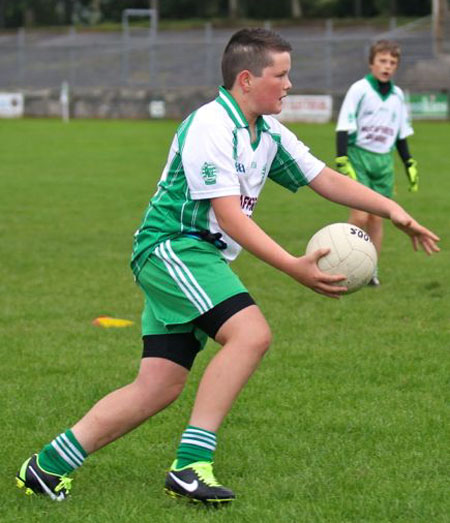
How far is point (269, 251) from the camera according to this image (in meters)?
4.56

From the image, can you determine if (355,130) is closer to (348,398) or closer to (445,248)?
(445,248)

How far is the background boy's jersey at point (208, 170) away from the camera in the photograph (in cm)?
467

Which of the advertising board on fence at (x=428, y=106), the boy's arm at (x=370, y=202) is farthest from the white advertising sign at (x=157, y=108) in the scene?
the boy's arm at (x=370, y=202)

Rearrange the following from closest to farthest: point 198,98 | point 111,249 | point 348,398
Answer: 1. point 348,398
2. point 111,249
3. point 198,98

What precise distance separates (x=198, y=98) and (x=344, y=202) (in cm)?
3573

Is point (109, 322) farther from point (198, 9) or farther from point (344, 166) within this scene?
point (198, 9)

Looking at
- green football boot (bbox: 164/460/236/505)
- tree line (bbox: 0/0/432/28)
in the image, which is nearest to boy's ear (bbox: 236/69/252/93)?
green football boot (bbox: 164/460/236/505)

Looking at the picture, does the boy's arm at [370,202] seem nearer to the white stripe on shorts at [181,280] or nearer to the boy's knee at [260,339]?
the boy's knee at [260,339]

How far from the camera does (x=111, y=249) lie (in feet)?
41.8

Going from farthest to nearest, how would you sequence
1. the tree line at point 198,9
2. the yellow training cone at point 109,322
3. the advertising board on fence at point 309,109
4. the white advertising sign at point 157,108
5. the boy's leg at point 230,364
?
1. the tree line at point 198,9
2. the white advertising sign at point 157,108
3. the advertising board on fence at point 309,109
4. the yellow training cone at point 109,322
5. the boy's leg at point 230,364

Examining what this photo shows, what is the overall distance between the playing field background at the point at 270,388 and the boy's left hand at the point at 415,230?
3.28 ft

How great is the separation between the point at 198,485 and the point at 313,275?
96 cm

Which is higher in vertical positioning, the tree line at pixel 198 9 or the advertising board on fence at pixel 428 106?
the advertising board on fence at pixel 428 106

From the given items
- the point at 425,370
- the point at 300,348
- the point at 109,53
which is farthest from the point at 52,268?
the point at 109,53
